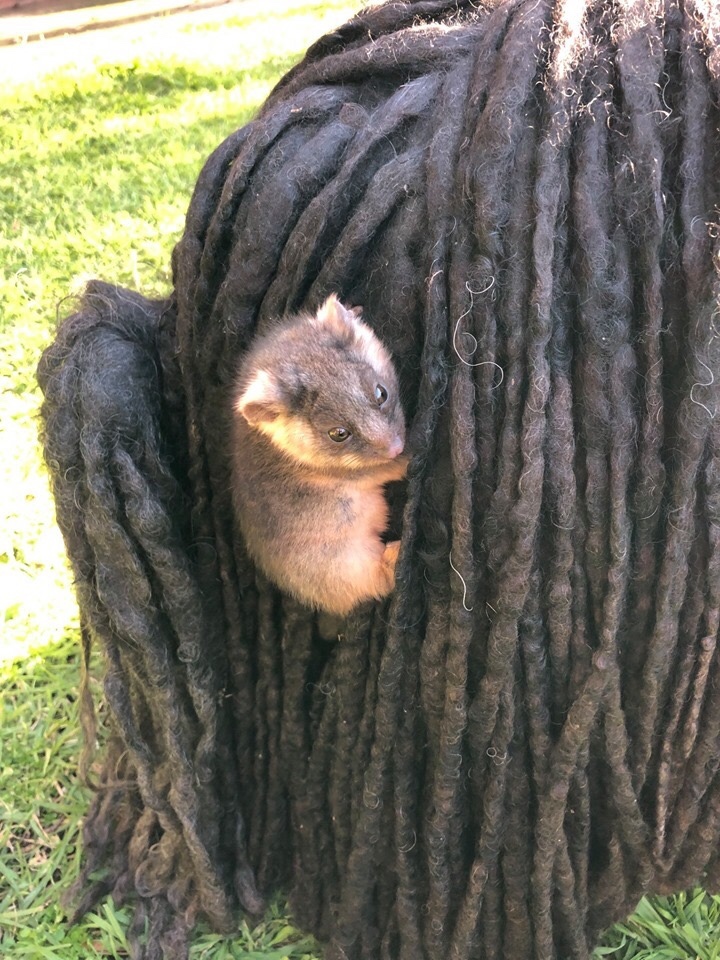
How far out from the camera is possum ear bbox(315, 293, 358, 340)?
143 cm

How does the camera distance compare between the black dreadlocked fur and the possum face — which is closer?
the black dreadlocked fur

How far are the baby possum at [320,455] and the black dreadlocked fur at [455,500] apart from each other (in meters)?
0.05

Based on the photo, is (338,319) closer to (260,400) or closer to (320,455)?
(260,400)

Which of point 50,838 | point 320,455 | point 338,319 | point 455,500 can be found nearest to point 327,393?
point 320,455

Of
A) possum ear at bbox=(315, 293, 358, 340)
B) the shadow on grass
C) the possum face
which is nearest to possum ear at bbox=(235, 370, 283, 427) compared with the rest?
the possum face

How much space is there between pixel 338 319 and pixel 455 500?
0.36 m

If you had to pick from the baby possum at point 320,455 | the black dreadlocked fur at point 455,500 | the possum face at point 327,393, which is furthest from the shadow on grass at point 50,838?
the possum face at point 327,393

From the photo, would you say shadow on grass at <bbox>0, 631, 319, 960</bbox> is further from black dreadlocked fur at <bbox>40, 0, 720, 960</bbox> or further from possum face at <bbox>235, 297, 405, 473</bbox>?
possum face at <bbox>235, 297, 405, 473</bbox>

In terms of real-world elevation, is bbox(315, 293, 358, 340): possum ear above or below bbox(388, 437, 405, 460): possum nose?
above

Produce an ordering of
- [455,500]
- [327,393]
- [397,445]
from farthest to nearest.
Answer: [327,393] < [397,445] < [455,500]

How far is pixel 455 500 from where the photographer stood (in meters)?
1.36

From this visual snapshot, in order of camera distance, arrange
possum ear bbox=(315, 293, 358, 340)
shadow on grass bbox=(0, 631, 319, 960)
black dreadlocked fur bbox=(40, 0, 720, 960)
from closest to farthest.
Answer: black dreadlocked fur bbox=(40, 0, 720, 960), possum ear bbox=(315, 293, 358, 340), shadow on grass bbox=(0, 631, 319, 960)

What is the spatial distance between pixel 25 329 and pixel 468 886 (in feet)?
8.94

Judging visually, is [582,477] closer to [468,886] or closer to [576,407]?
[576,407]
